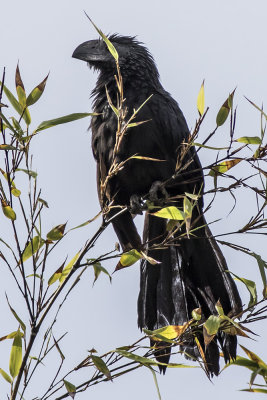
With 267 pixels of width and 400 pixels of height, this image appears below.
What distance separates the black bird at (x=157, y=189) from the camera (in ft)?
12.3

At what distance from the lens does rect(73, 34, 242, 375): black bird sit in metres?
3.75

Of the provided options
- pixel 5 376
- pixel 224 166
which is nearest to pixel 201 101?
pixel 224 166

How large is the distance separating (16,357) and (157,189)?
1477 millimetres

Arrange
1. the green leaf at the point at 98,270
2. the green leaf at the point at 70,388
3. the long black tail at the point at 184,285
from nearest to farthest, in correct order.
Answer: the green leaf at the point at 70,388, the green leaf at the point at 98,270, the long black tail at the point at 184,285

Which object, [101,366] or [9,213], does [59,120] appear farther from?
[101,366]

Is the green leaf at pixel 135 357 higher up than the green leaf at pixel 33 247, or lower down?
lower down

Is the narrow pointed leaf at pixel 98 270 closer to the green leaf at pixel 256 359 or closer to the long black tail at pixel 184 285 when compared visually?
the green leaf at pixel 256 359

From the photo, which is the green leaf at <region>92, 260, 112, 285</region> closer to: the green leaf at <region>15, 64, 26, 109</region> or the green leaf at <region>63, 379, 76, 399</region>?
the green leaf at <region>63, 379, 76, 399</region>

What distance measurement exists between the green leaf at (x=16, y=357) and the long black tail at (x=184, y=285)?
3.94ft

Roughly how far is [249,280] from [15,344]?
93 cm

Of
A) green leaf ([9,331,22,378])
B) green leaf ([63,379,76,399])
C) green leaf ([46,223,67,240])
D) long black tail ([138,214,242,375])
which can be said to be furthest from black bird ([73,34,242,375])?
green leaf ([63,379,76,399])

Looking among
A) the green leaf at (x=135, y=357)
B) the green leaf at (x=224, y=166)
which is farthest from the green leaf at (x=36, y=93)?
the green leaf at (x=135, y=357)

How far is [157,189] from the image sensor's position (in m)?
3.62

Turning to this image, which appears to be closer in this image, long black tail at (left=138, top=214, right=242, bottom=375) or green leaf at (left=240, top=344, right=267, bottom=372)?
green leaf at (left=240, top=344, right=267, bottom=372)
